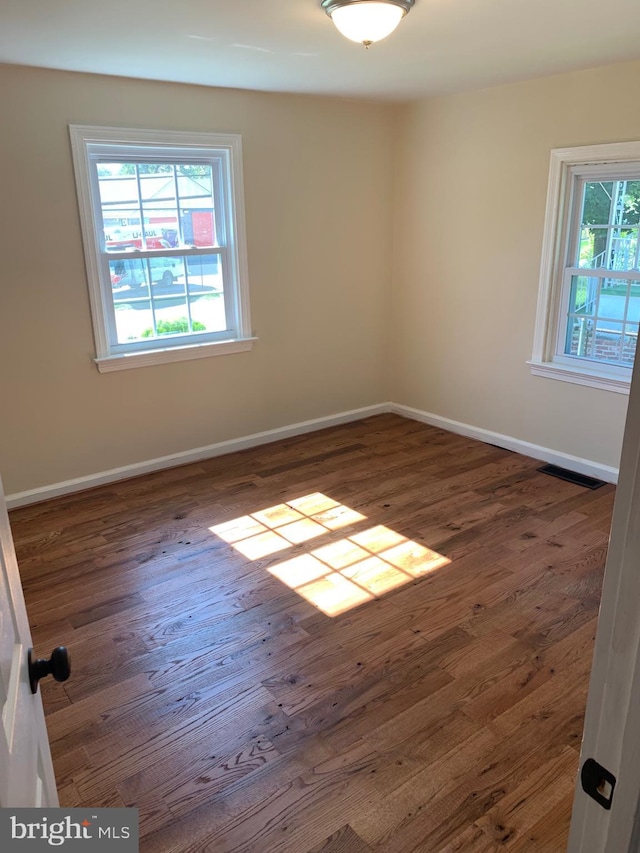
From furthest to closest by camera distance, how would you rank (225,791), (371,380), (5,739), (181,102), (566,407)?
(371,380) → (566,407) → (181,102) → (225,791) → (5,739)

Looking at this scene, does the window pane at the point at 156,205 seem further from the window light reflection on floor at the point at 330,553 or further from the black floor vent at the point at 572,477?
the black floor vent at the point at 572,477

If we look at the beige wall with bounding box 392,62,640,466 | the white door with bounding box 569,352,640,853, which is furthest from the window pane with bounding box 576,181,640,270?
the white door with bounding box 569,352,640,853

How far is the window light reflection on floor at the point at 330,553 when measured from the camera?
3.01 meters

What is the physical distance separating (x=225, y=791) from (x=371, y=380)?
3.90 m

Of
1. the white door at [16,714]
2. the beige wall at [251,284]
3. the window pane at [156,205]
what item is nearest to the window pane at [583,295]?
the beige wall at [251,284]

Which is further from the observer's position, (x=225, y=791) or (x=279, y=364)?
(x=279, y=364)

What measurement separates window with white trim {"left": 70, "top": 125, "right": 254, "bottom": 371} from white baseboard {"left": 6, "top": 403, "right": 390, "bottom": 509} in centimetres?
69

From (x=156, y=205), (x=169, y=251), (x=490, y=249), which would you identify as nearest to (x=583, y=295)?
(x=490, y=249)

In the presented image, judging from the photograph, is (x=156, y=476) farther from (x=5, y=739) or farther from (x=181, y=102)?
(x=5, y=739)

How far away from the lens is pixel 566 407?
168 inches

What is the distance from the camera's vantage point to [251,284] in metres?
4.53

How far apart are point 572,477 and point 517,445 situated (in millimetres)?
522

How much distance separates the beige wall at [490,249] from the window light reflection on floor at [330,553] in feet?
5.31

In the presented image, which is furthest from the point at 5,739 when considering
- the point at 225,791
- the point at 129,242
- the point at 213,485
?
the point at 129,242
